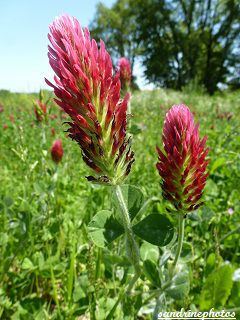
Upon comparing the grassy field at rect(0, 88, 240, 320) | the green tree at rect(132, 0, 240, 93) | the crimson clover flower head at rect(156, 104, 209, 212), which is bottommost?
the grassy field at rect(0, 88, 240, 320)

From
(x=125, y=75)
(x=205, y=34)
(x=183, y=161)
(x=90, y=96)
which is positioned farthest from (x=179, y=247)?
(x=205, y=34)

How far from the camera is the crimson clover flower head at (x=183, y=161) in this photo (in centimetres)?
97

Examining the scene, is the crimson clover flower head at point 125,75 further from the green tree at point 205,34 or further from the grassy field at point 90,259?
the green tree at point 205,34

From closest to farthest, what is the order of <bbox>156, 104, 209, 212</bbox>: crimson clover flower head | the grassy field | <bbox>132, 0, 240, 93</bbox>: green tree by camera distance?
<bbox>156, 104, 209, 212</bbox>: crimson clover flower head
the grassy field
<bbox>132, 0, 240, 93</bbox>: green tree

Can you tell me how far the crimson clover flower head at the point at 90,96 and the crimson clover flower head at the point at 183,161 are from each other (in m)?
0.17

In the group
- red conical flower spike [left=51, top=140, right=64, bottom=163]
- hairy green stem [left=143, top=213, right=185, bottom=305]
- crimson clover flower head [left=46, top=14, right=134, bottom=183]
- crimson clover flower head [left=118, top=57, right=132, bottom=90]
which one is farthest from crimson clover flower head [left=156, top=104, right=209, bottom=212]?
red conical flower spike [left=51, top=140, right=64, bottom=163]

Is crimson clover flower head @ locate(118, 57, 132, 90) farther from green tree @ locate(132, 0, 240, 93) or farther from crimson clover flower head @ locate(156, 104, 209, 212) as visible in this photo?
green tree @ locate(132, 0, 240, 93)

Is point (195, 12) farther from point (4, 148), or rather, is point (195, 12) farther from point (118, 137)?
point (118, 137)

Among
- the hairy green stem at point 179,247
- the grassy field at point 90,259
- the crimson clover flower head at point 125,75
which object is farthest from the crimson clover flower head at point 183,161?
the crimson clover flower head at point 125,75

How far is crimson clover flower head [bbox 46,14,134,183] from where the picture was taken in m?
0.86

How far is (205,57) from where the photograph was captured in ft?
114

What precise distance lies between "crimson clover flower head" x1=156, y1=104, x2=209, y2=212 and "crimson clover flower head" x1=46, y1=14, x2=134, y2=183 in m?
0.17

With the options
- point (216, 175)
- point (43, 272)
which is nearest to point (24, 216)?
point (43, 272)

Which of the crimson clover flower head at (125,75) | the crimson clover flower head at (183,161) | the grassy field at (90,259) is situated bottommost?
the grassy field at (90,259)
